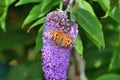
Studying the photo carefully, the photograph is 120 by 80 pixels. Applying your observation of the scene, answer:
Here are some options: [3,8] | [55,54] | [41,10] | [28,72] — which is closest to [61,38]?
[55,54]

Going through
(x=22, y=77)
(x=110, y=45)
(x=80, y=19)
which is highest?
(x=80, y=19)

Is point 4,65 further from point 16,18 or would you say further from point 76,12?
point 76,12

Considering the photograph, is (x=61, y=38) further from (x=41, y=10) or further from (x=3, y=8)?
(x=3, y=8)

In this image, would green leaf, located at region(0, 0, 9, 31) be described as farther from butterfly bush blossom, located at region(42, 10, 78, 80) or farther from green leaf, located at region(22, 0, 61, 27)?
butterfly bush blossom, located at region(42, 10, 78, 80)

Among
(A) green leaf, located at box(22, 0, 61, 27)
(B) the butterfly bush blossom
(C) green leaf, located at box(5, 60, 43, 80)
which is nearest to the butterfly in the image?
(B) the butterfly bush blossom

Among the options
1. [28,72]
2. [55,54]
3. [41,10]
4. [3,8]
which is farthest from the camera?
[28,72]

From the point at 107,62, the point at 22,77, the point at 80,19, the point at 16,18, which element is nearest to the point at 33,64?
the point at 22,77
